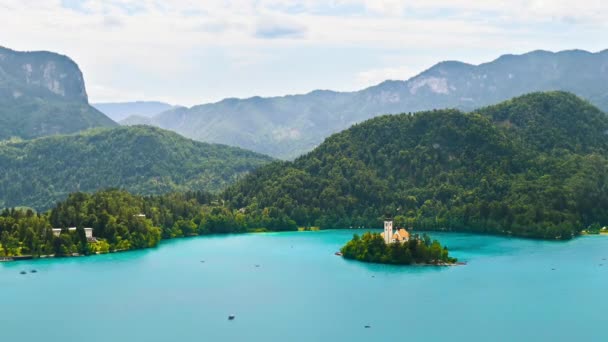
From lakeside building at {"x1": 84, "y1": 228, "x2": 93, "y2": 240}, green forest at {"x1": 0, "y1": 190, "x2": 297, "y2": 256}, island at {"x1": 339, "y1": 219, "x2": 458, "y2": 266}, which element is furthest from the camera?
lakeside building at {"x1": 84, "y1": 228, "x2": 93, "y2": 240}

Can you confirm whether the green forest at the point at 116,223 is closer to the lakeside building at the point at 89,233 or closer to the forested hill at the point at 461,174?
the lakeside building at the point at 89,233

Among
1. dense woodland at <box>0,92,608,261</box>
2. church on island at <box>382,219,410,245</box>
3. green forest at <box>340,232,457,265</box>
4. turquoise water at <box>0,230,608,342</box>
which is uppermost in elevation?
dense woodland at <box>0,92,608,261</box>

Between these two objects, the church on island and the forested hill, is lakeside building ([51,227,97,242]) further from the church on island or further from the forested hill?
the forested hill

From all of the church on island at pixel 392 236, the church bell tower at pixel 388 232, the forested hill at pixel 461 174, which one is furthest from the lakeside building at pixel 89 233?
the forested hill at pixel 461 174

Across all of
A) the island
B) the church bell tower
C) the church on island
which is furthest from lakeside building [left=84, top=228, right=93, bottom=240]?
the church bell tower

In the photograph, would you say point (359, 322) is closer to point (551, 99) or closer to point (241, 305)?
point (241, 305)

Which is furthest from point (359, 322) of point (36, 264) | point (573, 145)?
point (573, 145)
